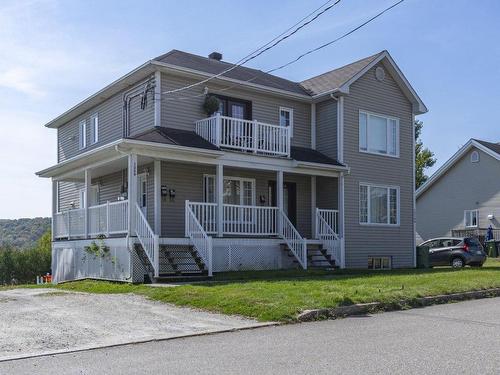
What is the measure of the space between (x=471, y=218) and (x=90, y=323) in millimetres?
31844

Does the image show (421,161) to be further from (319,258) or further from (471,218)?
(319,258)

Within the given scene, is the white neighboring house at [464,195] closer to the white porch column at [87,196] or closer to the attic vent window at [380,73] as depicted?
the attic vent window at [380,73]

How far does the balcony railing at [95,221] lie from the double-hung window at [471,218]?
25236mm

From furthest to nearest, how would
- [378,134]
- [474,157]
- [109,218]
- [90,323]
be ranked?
[474,157], [378,134], [109,218], [90,323]

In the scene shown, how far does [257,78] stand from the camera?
2344 cm

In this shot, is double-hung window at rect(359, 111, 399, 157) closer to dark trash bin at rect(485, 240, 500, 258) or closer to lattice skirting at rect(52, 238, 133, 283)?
lattice skirting at rect(52, 238, 133, 283)

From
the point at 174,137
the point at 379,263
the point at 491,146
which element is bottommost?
the point at 379,263

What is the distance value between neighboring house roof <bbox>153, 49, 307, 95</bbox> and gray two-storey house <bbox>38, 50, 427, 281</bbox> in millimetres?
103

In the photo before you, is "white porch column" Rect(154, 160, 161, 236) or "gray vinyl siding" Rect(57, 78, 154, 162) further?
"gray vinyl siding" Rect(57, 78, 154, 162)

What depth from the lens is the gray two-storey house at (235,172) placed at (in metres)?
18.0

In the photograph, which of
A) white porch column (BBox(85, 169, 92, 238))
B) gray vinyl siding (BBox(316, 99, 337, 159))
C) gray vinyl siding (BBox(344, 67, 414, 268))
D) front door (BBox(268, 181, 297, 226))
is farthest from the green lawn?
gray vinyl siding (BBox(316, 99, 337, 159))

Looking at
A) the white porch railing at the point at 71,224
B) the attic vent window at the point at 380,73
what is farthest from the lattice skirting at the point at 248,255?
the attic vent window at the point at 380,73

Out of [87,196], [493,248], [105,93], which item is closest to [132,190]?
[87,196]

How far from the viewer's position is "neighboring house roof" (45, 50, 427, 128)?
2039cm
